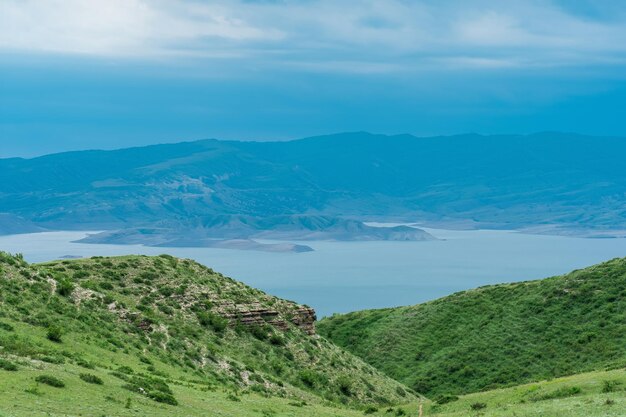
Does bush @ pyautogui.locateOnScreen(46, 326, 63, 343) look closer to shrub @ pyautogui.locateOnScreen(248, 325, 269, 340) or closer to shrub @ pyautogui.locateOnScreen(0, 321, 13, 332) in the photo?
shrub @ pyautogui.locateOnScreen(0, 321, 13, 332)

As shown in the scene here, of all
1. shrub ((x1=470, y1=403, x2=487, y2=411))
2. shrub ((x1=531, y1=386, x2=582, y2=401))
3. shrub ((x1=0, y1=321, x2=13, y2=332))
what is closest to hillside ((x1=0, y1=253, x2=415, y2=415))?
shrub ((x1=0, y1=321, x2=13, y2=332))

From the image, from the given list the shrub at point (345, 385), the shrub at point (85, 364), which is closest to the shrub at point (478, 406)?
the shrub at point (85, 364)

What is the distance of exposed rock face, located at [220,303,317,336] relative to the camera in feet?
205

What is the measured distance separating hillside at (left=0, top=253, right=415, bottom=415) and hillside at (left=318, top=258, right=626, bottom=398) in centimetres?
1394

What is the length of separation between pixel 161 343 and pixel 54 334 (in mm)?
10538

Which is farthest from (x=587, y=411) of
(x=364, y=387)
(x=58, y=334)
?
(x=364, y=387)

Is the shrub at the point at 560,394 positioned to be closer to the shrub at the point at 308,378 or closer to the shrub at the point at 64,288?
the shrub at the point at 308,378

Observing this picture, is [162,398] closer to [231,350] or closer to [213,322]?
[231,350]

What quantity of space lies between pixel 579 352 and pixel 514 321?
35.8ft

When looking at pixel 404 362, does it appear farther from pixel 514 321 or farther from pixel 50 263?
pixel 50 263

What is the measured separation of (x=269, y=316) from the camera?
211 feet

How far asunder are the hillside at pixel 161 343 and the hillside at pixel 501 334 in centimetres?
1394

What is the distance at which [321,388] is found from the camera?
57.0 meters

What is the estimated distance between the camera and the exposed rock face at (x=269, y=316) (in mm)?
62469
